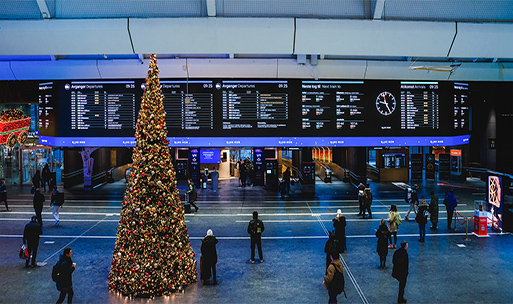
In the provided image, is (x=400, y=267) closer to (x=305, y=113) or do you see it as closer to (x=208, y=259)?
(x=208, y=259)

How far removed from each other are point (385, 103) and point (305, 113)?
2.78 meters

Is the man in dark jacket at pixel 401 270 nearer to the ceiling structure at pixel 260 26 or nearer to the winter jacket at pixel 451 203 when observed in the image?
the ceiling structure at pixel 260 26

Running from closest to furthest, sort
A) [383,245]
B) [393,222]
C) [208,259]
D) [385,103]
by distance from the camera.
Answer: [208,259]
[383,245]
[393,222]
[385,103]

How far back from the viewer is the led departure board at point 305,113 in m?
13.5

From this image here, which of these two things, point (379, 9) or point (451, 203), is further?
point (451, 203)

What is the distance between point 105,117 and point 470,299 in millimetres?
12131

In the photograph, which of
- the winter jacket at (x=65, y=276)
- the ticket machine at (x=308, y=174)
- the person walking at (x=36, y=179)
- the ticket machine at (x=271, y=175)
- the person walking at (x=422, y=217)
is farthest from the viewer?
the ticket machine at (x=271, y=175)

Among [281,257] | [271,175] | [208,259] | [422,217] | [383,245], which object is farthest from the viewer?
[271,175]

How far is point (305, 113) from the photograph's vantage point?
44.3ft

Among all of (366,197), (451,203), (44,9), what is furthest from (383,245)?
(44,9)

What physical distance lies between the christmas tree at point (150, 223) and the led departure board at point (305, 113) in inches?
192

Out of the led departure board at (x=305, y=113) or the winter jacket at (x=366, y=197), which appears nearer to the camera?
the led departure board at (x=305, y=113)

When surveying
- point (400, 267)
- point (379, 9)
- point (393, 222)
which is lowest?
point (400, 267)

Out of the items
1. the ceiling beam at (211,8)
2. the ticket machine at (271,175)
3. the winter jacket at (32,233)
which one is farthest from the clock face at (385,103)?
the winter jacket at (32,233)
